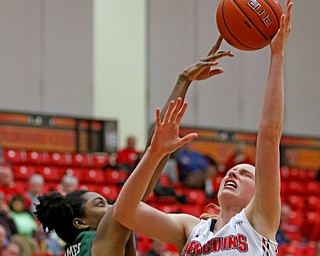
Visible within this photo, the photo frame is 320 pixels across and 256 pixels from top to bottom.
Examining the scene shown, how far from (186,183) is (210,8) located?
344cm

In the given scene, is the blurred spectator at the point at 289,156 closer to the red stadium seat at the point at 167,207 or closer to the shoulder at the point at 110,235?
the red stadium seat at the point at 167,207

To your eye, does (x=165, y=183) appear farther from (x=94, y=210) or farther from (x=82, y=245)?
(x=82, y=245)

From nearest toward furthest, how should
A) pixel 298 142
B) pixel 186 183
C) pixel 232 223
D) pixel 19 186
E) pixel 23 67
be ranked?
pixel 232 223, pixel 19 186, pixel 186 183, pixel 23 67, pixel 298 142

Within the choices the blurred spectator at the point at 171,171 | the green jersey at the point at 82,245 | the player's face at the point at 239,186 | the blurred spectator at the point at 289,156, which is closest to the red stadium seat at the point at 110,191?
the blurred spectator at the point at 171,171

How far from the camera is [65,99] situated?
12578mm

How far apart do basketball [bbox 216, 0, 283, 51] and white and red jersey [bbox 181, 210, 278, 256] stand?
28.3 inches

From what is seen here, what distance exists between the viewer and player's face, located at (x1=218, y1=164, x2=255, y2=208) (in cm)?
305

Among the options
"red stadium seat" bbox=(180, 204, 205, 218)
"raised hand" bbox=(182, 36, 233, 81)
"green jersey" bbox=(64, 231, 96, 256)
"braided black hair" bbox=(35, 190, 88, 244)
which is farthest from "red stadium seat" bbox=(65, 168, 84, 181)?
"raised hand" bbox=(182, 36, 233, 81)

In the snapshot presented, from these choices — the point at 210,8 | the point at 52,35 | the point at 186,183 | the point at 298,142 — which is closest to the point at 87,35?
the point at 52,35

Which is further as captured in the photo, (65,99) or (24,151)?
(65,99)

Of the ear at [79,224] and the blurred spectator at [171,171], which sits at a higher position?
the ear at [79,224]

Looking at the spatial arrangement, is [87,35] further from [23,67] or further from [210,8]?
[210,8]

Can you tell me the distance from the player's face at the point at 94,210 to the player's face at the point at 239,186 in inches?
21.4

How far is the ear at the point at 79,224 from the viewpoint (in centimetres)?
342
